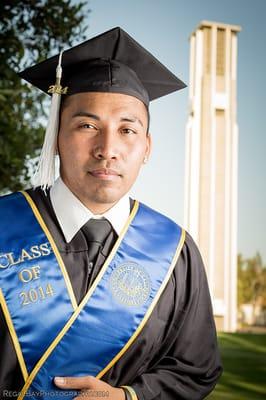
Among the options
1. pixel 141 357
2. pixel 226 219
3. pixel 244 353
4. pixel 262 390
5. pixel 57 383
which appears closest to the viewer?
pixel 57 383

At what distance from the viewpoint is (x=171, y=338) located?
1562mm

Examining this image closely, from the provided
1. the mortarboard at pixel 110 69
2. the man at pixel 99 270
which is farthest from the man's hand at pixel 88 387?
the mortarboard at pixel 110 69

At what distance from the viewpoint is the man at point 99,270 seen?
4.67 ft

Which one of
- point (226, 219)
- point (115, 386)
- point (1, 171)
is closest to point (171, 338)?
point (115, 386)

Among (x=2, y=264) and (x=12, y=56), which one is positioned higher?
(x=12, y=56)

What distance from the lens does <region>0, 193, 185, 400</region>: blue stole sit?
1417 millimetres

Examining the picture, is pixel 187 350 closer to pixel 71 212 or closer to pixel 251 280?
pixel 71 212

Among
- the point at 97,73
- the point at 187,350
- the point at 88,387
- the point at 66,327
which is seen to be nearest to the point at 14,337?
the point at 66,327

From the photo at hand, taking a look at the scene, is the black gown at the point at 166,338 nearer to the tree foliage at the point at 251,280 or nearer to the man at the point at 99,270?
the man at the point at 99,270

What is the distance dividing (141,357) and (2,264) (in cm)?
49

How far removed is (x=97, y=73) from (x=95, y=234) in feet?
1.61

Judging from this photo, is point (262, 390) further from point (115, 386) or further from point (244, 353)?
point (115, 386)

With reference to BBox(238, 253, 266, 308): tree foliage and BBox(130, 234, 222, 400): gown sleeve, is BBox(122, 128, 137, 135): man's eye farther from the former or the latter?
BBox(238, 253, 266, 308): tree foliage

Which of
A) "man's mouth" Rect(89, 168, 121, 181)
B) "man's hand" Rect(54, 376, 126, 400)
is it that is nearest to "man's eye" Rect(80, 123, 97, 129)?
"man's mouth" Rect(89, 168, 121, 181)
